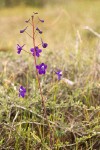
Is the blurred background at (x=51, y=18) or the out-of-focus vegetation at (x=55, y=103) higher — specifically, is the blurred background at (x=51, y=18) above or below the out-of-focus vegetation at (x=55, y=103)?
below

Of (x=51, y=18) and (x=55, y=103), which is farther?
(x=51, y=18)

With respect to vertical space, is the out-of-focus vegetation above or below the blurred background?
above

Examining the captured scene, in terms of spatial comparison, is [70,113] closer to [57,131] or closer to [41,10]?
[57,131]

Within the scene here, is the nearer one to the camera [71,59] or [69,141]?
[69,141]

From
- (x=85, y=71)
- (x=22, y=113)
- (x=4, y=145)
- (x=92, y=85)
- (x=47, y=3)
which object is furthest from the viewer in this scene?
(x=47, y=3)

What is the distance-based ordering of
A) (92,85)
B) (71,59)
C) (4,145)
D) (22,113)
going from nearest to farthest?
(4,145), (22,113), (92,85), (71,59)

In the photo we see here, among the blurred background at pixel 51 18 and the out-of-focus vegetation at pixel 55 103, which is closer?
the out-of-focus vegetation at pixel 55 103

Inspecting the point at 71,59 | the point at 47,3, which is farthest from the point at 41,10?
the point at 71,59

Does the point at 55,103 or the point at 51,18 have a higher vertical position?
the point at 55,103

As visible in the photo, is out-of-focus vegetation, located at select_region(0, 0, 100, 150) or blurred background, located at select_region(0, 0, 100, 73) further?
blurred background, located at select_region(0, 0, 100, 73)

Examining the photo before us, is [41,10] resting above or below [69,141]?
below
